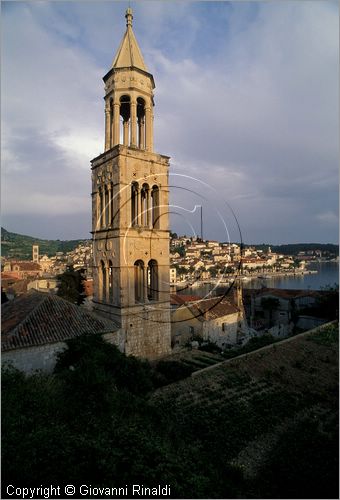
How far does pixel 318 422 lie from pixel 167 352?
25.8 ft

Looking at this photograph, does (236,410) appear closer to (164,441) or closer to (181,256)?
(164,441)

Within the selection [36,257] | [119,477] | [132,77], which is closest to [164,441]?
[119,477]

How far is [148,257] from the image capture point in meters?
15.1

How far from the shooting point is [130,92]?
47.9 feet

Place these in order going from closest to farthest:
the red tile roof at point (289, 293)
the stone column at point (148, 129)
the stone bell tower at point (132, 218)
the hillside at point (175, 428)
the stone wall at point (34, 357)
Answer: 1. the hillside at point (175, 428)
2. the stone wall at point (34, 357)
3. the stone bell tower at point (132, 218)
4. the stone column at point (148, 129)
5. the red tile roof at point (289, 293)

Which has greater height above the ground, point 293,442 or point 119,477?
point 119,477

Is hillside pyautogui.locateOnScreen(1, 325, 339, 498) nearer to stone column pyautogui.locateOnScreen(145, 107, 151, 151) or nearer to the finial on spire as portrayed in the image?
stone column pyautogui.locateOnScreen(145, 107, 151, 151)

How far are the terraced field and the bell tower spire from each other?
11.3 meters

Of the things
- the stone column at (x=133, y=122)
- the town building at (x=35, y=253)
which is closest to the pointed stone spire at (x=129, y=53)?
the stone column at (x=133, y=122)

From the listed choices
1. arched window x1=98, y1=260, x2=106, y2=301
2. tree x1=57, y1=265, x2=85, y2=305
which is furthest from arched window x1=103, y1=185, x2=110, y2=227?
tree x1=57, y1=265, x2=85, y2=305

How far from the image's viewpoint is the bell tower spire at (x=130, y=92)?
14617mm

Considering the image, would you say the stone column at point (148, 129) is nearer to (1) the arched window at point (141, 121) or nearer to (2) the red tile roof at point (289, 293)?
(1) the arched window at point (141, 121)

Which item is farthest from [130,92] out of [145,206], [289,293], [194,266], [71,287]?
[289,293]

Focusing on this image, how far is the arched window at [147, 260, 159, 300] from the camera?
51.4 ft
